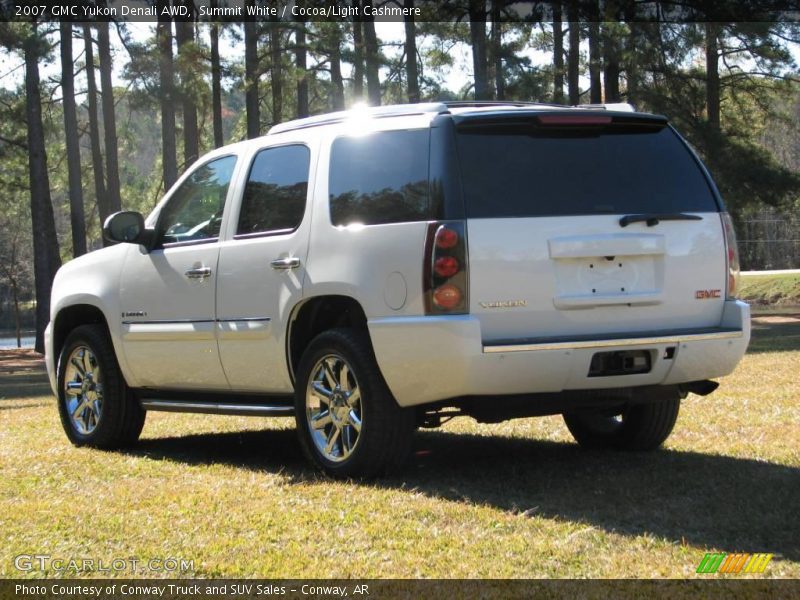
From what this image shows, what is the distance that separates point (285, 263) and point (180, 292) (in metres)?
1.23

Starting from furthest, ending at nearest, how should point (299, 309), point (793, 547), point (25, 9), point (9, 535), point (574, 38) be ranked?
1. point (25, 9)
2. point (574, 38)
3. point (299, 309)
4. point (9, 535)
5. point (793, 547)

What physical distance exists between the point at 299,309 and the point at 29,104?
2755 centimetres

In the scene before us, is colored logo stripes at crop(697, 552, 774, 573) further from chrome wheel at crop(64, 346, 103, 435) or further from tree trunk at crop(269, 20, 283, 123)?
tree trunk at crop(269, 20, 283, 123)

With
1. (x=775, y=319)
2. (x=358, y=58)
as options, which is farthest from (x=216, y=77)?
(x=775, y=319)

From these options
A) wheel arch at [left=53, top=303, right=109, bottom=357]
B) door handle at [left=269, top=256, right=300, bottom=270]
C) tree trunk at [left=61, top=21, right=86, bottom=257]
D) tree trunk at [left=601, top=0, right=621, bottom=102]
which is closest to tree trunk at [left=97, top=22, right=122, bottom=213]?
tree trunk at [left=61, top=21, right=86, bottom=257]

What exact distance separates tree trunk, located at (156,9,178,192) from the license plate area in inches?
989

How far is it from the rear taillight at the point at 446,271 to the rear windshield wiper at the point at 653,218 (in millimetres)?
915

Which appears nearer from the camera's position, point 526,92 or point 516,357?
point 516,357

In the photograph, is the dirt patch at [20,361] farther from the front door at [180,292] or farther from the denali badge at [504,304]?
the denali badge at [504,304]

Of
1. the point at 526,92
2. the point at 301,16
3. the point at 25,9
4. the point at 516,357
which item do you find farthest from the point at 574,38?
the point at 516,357

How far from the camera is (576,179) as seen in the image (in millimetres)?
6500

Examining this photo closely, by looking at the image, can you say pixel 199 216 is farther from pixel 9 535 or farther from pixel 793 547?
pixel 793 547

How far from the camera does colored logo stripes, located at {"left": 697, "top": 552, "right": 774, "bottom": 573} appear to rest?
15.3 ft

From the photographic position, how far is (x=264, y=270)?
732 cm
